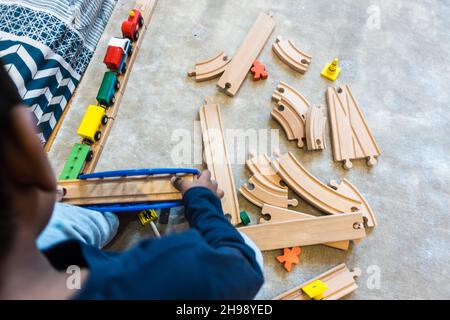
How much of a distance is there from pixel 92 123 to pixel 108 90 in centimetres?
17

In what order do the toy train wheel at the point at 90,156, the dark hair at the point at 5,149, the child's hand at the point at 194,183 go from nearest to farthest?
1. the dark hair at the point at 5,149
2. the child's hand at the point at 194,183
3. the toy train wheel at the point at 90,156

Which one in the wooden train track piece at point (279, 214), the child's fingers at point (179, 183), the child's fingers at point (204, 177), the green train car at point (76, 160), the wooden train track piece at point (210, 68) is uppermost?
the wooden train track piece at point (210, 68)

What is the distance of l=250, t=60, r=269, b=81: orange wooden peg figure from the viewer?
5.23 feet

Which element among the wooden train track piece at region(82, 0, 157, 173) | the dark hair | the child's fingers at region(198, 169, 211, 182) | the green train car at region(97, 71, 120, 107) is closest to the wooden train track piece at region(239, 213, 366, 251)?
the child's fingers at region(198, 169, 211, 182)

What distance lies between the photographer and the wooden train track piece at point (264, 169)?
140 centimetres

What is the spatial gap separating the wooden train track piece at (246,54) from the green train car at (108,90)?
1.51ft

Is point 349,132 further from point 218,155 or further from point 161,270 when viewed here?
point 161,270

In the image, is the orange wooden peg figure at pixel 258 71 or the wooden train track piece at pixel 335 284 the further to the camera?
the orange wooden peg figure at pixel 258 71

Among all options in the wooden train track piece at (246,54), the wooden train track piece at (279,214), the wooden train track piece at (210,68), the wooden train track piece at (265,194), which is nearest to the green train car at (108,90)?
the wooden train track piece at (210,68)

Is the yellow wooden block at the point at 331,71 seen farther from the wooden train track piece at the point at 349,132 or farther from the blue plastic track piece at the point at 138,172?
the blue plastic track piece at the point at 138,172

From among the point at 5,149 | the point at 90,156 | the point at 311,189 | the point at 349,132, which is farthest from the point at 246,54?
the point at 5,149

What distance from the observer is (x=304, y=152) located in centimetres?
149

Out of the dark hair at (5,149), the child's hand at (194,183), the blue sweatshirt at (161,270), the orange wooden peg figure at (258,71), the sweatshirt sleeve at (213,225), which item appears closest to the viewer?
the dark hair at (5,149)

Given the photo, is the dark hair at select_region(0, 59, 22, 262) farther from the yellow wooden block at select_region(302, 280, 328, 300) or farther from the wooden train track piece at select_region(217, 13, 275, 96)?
the wooden train track piece at select_region(217, 13, 275, 96)
